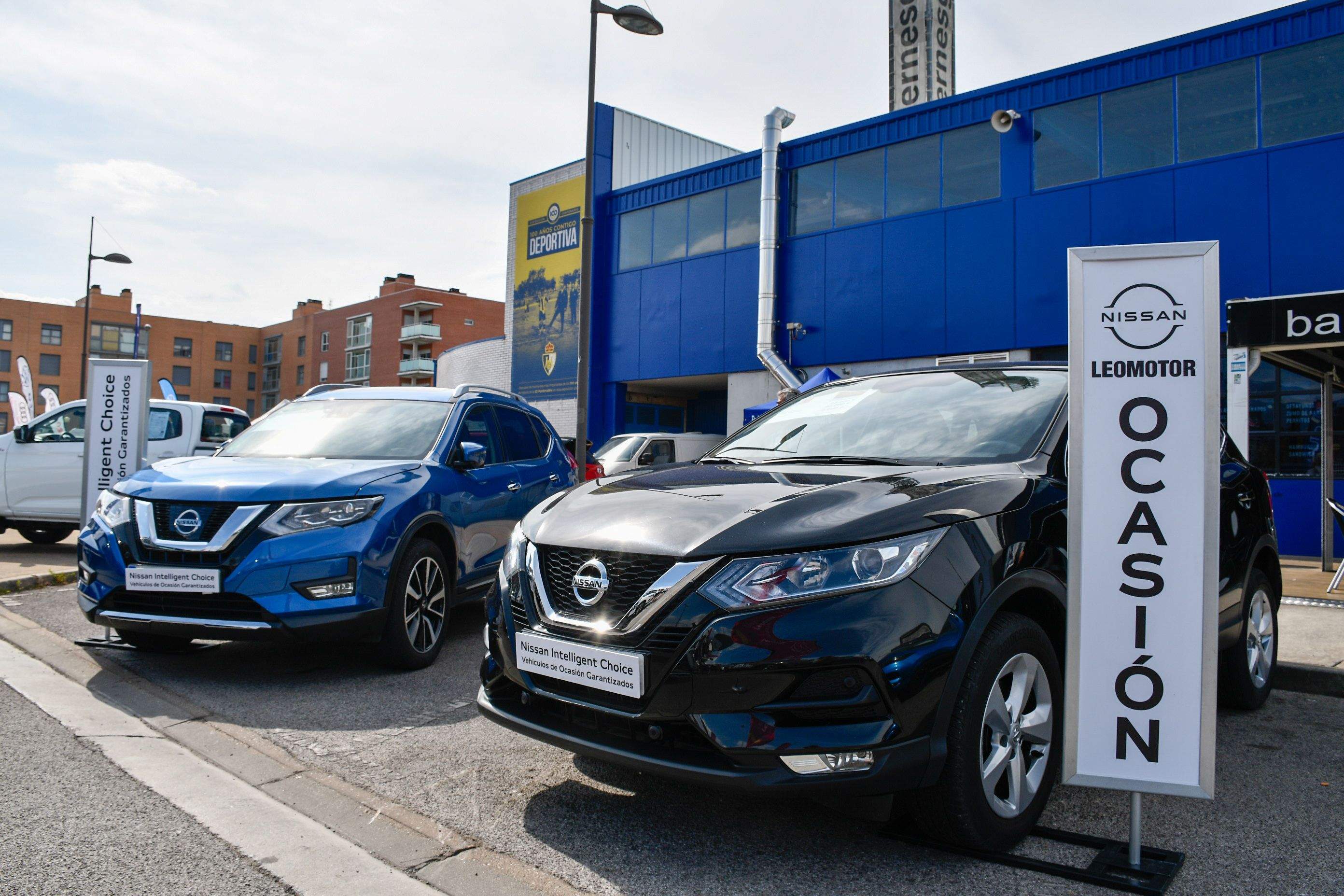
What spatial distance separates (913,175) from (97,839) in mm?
19233

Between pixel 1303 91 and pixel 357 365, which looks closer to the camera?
pixel 1303 91

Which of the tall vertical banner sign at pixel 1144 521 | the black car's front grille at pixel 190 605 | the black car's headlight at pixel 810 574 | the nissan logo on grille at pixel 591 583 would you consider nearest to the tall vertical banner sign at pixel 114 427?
the black car's front grille at pixel 190 605

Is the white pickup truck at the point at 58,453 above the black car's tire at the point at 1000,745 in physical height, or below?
above

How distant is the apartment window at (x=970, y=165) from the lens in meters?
18.2

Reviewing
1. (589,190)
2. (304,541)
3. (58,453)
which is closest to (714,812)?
(304,541)

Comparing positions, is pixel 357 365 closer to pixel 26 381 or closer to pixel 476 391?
pixel 26 381

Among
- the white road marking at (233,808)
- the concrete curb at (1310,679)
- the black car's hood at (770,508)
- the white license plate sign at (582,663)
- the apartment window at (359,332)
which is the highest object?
the apartment window at (359,332)

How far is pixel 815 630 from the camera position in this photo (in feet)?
8.30

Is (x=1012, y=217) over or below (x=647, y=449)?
over

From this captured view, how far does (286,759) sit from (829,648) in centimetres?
245

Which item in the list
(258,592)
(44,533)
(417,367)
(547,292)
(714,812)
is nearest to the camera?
(714,812)

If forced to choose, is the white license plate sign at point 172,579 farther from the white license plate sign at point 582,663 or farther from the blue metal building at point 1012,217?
the blue metal building at point 1012,217

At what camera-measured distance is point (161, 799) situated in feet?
10.8

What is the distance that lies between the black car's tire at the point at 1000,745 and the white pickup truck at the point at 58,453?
983 cm
